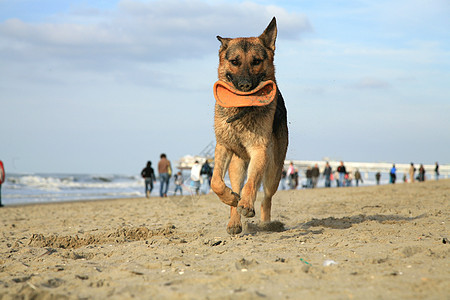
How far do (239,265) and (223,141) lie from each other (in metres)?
2.58

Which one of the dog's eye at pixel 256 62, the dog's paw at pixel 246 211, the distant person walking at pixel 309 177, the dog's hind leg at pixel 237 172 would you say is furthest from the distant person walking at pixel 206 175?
the dog's paw at pixel 246 211

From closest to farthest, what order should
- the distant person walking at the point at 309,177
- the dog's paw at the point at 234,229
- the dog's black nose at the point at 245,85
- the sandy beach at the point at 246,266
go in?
the sandy beach at the point at 246,266 → the dog's black nose at the point at 245,85 → the dog's paw at the point at 234,229 → the distant person walking at the point at 309,177

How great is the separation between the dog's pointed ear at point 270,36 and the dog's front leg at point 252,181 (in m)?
1.52

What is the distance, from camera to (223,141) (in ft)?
20.6

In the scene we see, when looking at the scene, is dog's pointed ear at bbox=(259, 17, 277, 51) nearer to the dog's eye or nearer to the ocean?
the dog's eye

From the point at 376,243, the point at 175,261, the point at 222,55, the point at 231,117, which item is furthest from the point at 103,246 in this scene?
the point at 376,243

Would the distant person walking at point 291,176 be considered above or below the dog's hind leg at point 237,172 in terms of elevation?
below

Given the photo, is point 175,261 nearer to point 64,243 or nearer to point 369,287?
point 369,287

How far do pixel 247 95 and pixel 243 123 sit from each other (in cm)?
44

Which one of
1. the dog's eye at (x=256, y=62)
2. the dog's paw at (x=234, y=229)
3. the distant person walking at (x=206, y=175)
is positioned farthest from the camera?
the distant person walking at (x=206, y=175)

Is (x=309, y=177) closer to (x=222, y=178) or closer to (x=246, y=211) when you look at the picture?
(x=222, y=178)

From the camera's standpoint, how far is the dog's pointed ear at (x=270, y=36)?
6312 millimetres

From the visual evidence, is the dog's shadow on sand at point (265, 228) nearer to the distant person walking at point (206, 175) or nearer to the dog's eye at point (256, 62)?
the dog's eye at point (256, 62)

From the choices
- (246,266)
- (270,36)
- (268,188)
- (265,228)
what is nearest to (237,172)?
(268,188)
